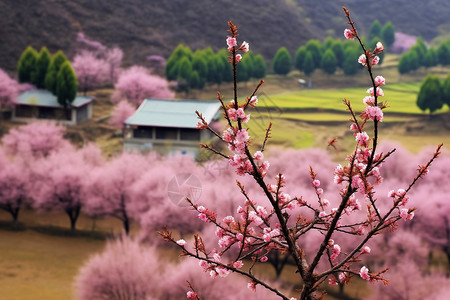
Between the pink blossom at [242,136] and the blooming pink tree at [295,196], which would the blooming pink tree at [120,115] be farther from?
the pink blossom at [242,136]

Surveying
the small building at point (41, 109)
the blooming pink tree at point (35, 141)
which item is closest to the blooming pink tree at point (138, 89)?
the small building at point (41, 109)

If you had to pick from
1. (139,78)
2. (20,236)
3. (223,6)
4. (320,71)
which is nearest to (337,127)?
(139,78)

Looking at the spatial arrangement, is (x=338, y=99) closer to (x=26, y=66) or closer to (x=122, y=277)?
(x=26, y=66)

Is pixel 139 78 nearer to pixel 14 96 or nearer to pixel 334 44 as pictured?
pixel 14 96

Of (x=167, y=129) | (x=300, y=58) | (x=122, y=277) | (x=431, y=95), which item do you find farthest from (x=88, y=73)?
(x=122, y=277)

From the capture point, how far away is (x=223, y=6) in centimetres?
10250

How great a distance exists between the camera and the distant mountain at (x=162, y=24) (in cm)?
8338

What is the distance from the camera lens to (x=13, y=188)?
125 feet

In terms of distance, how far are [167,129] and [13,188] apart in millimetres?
12415

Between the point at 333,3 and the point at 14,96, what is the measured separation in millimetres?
79182

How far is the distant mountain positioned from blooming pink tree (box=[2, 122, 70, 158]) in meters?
32.1

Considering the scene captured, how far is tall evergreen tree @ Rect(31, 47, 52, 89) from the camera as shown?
59438 millimetres

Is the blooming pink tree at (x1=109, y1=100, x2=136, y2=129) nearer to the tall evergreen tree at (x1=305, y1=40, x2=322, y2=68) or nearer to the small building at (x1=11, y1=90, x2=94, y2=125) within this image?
the small building at (x1=11, y1=90, x2=94, y2=125)

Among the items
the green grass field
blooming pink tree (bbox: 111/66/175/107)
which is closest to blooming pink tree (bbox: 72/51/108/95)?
blooming pink tree (bbox: 111/66/175/107)
